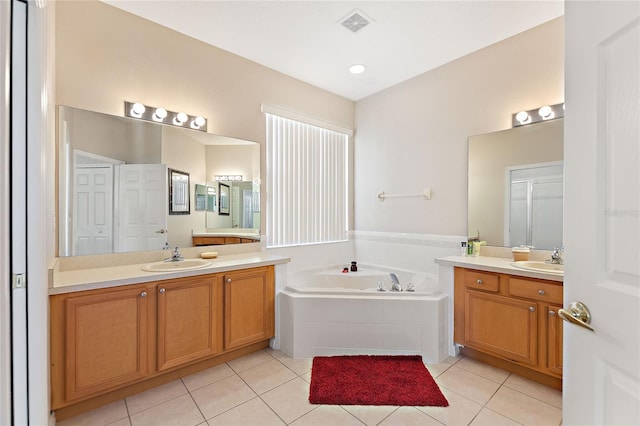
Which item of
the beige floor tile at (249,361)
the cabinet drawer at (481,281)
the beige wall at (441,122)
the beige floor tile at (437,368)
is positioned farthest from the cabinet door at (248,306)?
the beige wall at (441,122)

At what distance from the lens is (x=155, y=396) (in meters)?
2.00

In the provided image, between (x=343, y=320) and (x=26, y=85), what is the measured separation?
7.74ft

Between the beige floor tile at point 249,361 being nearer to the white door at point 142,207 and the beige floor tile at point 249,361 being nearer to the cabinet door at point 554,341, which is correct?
the white door at point 142,207

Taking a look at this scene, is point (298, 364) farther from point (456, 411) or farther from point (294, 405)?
point (456, 411)

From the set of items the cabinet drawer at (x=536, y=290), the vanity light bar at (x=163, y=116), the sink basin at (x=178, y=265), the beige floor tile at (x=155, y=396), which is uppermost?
the vanity light bar at (x=163, y=116)

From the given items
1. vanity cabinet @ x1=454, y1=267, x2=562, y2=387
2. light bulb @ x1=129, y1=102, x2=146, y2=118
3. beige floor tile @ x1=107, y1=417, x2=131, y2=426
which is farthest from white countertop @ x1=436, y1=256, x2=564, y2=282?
light bulb @ x1=129, y1=102, x2=146, y2=118

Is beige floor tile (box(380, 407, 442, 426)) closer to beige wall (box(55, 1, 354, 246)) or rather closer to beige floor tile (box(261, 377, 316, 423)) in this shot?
beige floor tile (box(261, 377, 316, 423))

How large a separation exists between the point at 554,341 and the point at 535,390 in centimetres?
37

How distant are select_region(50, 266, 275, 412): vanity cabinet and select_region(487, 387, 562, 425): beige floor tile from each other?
170 cm

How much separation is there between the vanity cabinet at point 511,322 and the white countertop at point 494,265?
0.04m

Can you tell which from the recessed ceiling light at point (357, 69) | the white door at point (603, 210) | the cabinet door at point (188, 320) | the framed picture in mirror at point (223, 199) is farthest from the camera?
the recessed ceiling light at point (357, 69)

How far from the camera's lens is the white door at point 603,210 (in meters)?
0.68

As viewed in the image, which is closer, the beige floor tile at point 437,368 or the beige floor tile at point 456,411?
the beige floor tile at point 456,411

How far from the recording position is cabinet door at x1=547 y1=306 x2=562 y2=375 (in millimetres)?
1974
